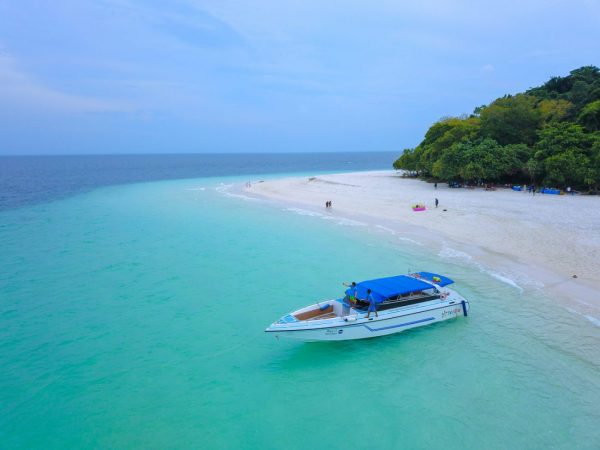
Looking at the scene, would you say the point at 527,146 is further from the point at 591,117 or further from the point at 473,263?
the point at 473,263

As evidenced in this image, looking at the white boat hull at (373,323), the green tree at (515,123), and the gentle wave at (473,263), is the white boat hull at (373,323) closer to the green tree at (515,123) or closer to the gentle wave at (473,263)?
the gentle wave at (473,263)

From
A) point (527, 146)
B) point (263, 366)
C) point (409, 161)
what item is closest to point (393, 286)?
point (263, 366)

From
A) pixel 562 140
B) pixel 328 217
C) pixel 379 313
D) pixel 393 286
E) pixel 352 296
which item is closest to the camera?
pixel 379 313

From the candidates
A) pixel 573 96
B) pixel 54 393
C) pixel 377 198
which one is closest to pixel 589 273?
pixel 54 393

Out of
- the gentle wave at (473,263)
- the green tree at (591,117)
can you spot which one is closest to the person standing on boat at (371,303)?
the gentle wave at (473,263)

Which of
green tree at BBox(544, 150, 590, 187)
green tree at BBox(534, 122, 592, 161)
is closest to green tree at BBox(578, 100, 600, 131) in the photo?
green tree at BBox(534, 122, 592, 161)

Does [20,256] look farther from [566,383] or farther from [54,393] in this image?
[566,383]
